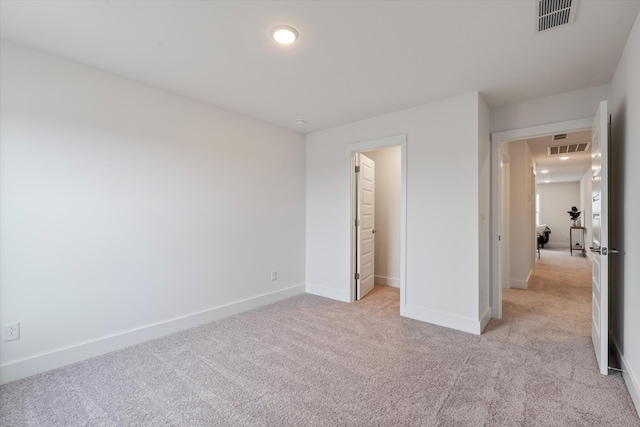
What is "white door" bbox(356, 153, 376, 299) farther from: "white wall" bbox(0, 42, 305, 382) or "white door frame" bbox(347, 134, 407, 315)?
"white wall" bbox(0, 42, 305, 382)

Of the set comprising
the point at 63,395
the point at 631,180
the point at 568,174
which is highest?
the point at 568,174

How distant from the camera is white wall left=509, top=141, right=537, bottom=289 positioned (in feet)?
15.9

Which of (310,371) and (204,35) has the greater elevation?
(204,35)

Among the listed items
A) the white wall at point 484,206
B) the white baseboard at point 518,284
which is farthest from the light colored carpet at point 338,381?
the white baseboard at point 518,284

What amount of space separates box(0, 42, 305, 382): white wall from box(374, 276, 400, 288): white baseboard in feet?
7.13

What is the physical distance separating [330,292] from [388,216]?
1.70 meters

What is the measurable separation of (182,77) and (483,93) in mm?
2989

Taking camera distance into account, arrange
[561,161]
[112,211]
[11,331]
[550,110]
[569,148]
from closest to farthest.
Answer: [11,331]
[112,211]
[550,110]
[569,148]
[561,161]

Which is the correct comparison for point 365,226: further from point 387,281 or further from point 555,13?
point 555,13

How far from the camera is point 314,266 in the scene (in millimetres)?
4504

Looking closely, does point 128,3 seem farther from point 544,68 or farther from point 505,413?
point 505,413

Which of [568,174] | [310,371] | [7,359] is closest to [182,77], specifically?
[7,359]

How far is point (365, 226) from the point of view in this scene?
438 centimetres

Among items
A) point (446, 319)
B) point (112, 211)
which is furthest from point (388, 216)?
point (112, 211)
